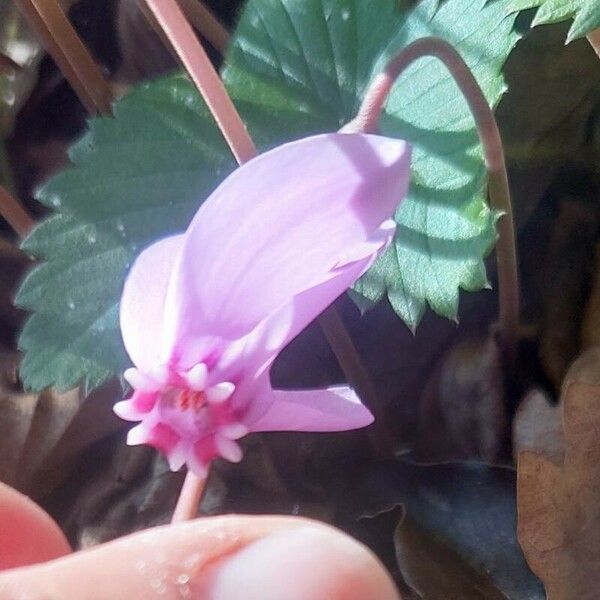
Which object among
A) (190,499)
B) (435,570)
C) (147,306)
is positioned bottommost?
(435,570)

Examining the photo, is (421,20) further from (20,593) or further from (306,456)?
(20,593)

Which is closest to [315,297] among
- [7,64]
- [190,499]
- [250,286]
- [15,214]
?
[250,286]

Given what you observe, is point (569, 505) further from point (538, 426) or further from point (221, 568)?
point (221, 568)

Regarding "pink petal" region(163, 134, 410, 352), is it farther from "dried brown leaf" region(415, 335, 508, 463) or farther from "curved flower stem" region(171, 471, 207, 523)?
"dried brown leaf" region(415, 335, 508, 463)

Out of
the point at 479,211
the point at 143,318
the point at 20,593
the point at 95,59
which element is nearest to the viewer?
the point at 20,593

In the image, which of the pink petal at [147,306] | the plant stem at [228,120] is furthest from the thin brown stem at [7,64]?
the pink petal at [147,306]

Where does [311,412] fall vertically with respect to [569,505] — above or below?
above

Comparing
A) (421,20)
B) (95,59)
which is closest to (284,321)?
(421,20)

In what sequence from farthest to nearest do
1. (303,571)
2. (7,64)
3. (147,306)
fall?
(7,64), (147,306), (303,571)
